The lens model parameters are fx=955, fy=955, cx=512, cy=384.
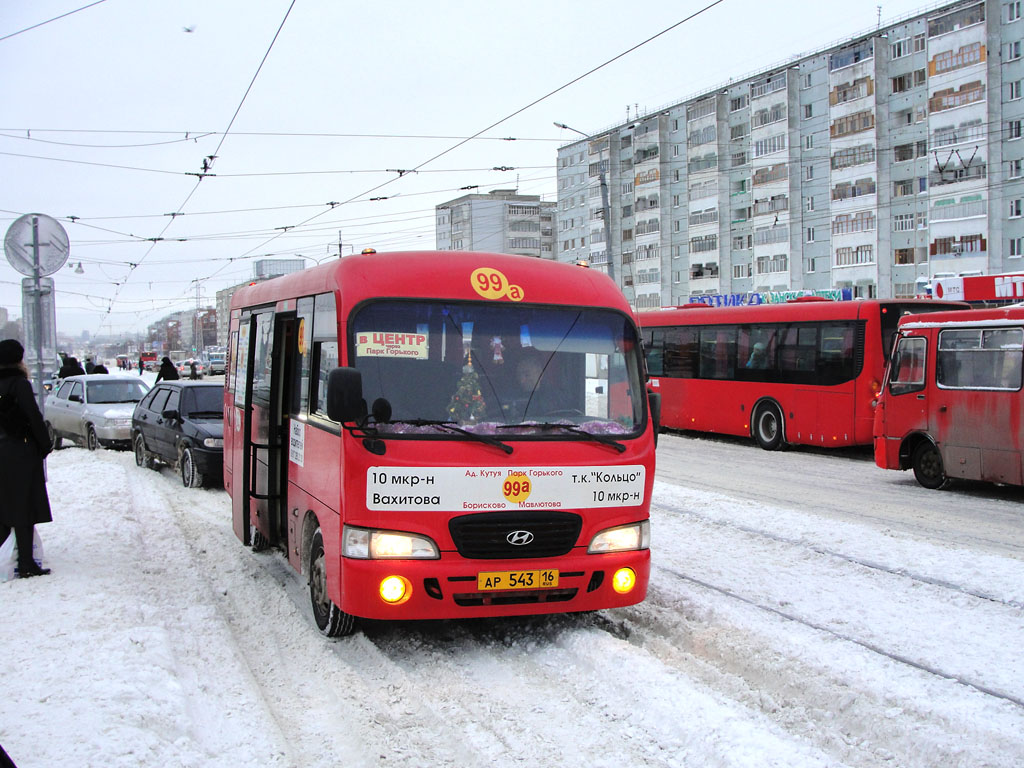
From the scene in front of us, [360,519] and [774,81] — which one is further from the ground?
[774,81]

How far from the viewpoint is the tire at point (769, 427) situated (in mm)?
19922

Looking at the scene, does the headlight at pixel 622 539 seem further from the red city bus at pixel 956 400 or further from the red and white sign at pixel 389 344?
the red city bus at pixel 956 400

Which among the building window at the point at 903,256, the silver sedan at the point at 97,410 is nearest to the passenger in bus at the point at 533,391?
the silver sedan at the point at 97,410

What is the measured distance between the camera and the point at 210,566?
869cm

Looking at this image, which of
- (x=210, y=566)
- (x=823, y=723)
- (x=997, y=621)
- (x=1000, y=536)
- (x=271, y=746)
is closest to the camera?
(x=271, y=746)

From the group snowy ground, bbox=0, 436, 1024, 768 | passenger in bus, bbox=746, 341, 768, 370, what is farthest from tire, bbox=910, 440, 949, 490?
passenger in bus, bbox=746, 341, 768, 370

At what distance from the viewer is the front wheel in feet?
45.1

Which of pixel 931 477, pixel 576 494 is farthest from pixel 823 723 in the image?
pixel 931 477

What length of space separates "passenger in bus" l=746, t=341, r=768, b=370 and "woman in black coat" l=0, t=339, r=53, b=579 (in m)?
15.4

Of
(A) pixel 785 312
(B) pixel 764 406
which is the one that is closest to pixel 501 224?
(B) pixel 764 406

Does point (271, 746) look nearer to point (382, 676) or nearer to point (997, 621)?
point (382, 676)

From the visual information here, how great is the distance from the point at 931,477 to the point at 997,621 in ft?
26.9

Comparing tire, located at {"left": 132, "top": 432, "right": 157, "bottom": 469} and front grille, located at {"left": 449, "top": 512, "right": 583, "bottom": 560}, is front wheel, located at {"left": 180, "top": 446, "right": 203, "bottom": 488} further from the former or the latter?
front grille, located at {"left": 449, "top": 512, "right": 583, "bottom": 560}

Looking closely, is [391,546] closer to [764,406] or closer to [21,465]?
[21,465]
